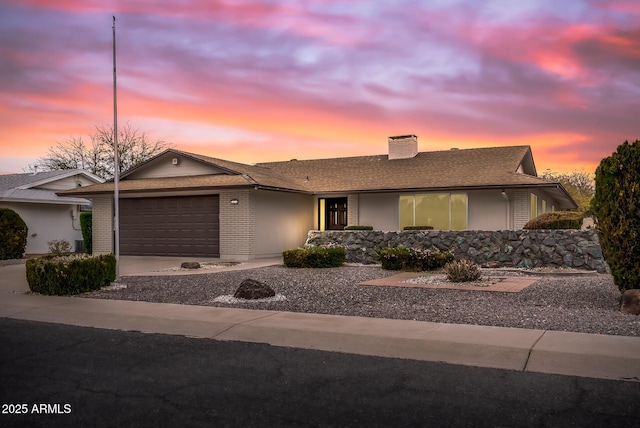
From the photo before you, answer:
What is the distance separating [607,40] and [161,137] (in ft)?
139

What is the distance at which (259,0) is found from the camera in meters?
14.6

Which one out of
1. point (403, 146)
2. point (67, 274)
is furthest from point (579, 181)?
point (67, 274)

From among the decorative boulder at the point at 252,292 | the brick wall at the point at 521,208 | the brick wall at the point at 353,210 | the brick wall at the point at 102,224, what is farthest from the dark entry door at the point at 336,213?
the decorative boulder at the point at 252,292

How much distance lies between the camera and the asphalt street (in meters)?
4.64

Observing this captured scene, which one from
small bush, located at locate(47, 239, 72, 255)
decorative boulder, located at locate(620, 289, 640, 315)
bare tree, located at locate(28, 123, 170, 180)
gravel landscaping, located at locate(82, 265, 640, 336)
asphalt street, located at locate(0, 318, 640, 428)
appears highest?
bare tree, located at locate(28, 123, 170, 180)

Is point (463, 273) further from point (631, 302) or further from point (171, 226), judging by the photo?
point (171, 226)

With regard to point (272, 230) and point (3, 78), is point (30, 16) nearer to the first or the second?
point (3, 78)

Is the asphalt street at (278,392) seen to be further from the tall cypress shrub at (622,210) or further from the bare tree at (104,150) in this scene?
the bare tree at (104,150)

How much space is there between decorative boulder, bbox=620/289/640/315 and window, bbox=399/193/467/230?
1447cm

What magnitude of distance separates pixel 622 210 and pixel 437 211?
47.7ft

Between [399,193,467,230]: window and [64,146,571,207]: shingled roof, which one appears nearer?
[64,146,571,207]: shingled roof

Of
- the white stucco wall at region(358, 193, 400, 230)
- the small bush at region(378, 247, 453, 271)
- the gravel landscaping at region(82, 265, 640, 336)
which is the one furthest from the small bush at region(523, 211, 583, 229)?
the white stucco wall at region(358, 193, 400, 230)

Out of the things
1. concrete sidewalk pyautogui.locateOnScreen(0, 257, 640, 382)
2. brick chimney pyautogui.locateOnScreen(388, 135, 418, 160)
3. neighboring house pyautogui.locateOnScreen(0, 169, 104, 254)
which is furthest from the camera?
brick chimney pyautogui.locateOnScreen(388, 135, 418, 160)

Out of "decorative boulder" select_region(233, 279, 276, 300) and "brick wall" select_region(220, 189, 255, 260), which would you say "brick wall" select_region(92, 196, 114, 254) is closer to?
"brick wall" select_region(220, 189, 255, 260)
